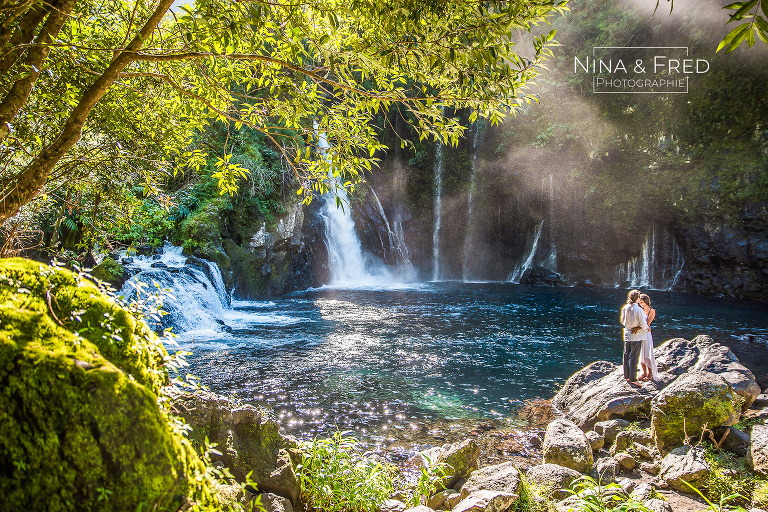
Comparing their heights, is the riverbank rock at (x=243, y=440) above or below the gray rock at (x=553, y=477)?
above

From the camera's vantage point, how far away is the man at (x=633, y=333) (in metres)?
7.09

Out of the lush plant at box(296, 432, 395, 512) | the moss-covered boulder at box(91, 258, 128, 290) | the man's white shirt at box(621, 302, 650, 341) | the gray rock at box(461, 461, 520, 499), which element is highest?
the moss-covered boulder at box(91, 258, 128, 290)

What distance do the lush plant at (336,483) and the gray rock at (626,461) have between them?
11.2 ft

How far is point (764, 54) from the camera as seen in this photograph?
18.3m

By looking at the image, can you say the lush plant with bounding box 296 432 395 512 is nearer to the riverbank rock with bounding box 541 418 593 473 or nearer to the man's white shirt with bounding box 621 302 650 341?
the riverbank rock with bounding box 541 418 593 473

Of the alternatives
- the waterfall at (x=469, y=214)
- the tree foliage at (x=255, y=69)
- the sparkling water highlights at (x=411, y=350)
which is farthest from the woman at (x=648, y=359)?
the waterfall at (x=469, y=214)

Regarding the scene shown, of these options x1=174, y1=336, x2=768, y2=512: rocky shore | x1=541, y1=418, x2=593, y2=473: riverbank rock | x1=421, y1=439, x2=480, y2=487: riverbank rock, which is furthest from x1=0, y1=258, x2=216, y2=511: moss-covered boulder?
x1=541, y1=418, x2=593, y2=473: riverbank rock

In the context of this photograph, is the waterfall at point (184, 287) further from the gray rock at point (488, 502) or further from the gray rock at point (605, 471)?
the gray rock at point (605, 471)

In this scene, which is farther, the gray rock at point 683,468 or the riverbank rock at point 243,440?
the gray rock at point 683,468

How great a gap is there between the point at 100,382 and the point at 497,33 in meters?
2.72

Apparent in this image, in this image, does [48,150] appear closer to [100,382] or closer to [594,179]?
[100,382]

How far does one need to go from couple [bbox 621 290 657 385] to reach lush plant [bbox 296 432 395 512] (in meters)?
5.44

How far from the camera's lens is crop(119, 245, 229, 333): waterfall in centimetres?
1149

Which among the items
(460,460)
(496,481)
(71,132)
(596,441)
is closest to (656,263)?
(596,441)
